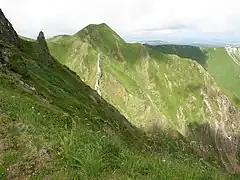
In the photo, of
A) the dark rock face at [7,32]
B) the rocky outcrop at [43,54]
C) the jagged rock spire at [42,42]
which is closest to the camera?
the dark rock face at [7,32]

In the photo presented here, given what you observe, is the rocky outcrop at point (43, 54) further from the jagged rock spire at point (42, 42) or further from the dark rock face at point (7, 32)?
the dark rock face at point (7, 32)

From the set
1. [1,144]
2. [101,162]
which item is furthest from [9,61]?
[101,162]

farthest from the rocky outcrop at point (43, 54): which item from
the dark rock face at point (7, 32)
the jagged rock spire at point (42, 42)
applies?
the dark rock face at point (7, 32)

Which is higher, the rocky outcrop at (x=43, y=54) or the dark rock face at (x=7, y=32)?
the dark rock face at (x=7, y=32)

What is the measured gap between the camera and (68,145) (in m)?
10.9

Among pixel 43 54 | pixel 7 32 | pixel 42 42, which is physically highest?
pixel 7 32

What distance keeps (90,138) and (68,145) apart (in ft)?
2.46

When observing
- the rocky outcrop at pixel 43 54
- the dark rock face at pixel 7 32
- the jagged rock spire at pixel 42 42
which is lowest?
the rocky outcrop at pixel 43 54

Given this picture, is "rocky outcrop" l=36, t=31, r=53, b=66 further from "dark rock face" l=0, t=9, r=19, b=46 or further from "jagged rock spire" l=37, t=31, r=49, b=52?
"dark rock face" l=0, t=9, r=19, b=46

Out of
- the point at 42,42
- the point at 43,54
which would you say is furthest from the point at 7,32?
the point at 42,42

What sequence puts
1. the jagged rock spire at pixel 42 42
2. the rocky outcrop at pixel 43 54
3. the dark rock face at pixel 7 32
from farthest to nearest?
1. the jagged rock spire at pixel 42 42
2. the rocky outcrop at pixel 43 54
3. the dark rock face at pixel 7 32

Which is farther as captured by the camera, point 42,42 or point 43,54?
point 42,42

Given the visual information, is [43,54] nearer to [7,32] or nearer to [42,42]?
[42,42]

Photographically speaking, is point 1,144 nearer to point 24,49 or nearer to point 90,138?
point 90,138
